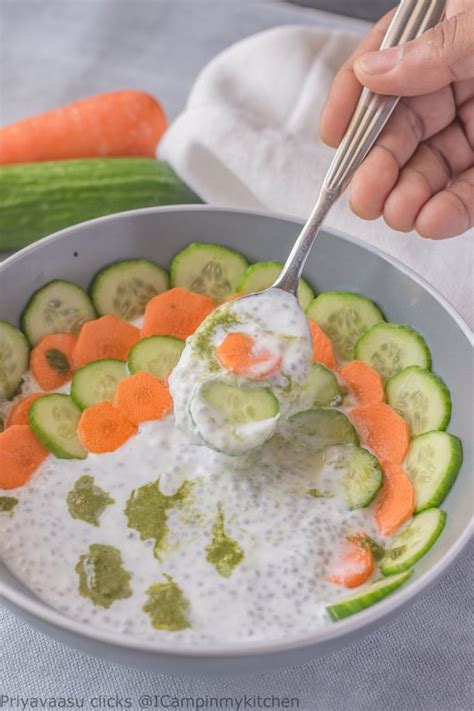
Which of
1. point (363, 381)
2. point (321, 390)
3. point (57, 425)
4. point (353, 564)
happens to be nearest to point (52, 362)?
point (57, 425)

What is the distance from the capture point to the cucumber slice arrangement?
8.43 feet

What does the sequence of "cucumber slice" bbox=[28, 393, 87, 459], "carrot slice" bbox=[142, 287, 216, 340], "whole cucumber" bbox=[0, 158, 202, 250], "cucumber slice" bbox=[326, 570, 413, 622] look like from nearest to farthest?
"cucumber slice" bbox=[326, 570, 413, 622]
"cucumber slice" bbox=[28, 393, 87, 459]
"carrot slice" bbox=[142, 287, 216, 340]
"whole cucumber" bbox=[0, 158, 202, 250]

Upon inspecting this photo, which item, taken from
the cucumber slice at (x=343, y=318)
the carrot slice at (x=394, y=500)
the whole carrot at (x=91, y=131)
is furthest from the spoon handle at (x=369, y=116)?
the whole carrot at (x=91, y=131)

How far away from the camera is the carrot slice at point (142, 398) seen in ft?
8.07

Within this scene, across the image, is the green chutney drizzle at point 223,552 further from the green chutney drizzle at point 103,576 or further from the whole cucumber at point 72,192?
the whole cucumber at point 72,192

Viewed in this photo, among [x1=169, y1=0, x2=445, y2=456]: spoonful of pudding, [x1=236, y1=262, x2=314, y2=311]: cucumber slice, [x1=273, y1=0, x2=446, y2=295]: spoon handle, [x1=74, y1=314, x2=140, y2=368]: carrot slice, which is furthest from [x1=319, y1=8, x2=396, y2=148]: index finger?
[x1=74, y1=314, x2=140, y2=368]: carrot slice

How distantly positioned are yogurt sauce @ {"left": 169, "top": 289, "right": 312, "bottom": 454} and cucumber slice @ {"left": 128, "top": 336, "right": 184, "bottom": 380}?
0.23 metres

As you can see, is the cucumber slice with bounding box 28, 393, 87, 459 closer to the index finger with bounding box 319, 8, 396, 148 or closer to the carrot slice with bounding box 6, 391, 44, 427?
the carrot slice with bounding box 6, 391, 44, 427

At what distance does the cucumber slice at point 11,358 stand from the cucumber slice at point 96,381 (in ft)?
0.58

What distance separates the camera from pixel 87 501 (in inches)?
88.4

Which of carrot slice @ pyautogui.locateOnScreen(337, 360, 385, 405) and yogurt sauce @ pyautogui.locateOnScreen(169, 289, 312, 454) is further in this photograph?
carrot slice @ pyautogui.locateOnScreen(337, 360, 385, 405)

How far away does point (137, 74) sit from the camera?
4031mm

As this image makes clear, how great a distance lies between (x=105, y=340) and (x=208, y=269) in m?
0.41

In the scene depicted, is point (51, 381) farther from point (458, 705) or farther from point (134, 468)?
point (458, 705)
